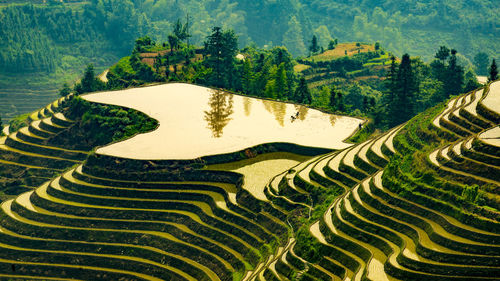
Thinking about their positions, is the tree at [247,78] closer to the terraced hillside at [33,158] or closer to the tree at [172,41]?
the tree at [172,41]

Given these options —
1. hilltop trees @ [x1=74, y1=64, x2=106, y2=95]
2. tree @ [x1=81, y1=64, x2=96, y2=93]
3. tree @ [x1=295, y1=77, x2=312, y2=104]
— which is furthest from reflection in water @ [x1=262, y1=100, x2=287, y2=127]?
tree @ [x1=81, y1=64, x2=96, y2=93]

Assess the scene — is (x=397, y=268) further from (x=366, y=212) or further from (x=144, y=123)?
(x=144, y=123)

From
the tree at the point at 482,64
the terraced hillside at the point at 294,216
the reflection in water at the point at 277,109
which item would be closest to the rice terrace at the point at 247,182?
the terraced hillside at the point at 294,216

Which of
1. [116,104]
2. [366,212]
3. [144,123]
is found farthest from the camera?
[116,104]

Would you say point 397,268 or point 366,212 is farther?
point 366,212

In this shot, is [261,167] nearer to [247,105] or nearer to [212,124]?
[212,124]

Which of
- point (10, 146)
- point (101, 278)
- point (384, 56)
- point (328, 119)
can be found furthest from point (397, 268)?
point (384, 56)
